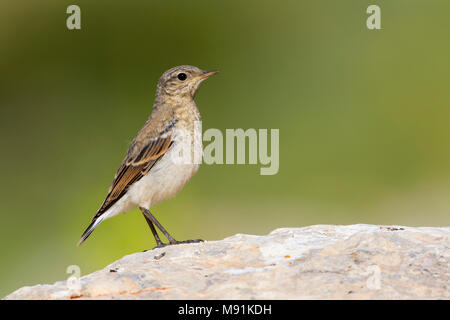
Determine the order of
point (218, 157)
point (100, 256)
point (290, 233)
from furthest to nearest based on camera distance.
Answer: point (100, 256) → point (218, 157) → point (290, 233)

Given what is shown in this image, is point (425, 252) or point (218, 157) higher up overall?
point (218, 157)

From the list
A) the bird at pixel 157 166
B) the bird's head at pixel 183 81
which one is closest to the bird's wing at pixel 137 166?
the bird at pixel 157 166

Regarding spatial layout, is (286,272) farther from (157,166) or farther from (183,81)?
(183,81)

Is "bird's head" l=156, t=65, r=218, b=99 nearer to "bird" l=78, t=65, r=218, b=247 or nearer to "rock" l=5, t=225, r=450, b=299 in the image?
"bird" l=78, t=65, r=218, b=247

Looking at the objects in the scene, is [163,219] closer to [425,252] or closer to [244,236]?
[244,236]
